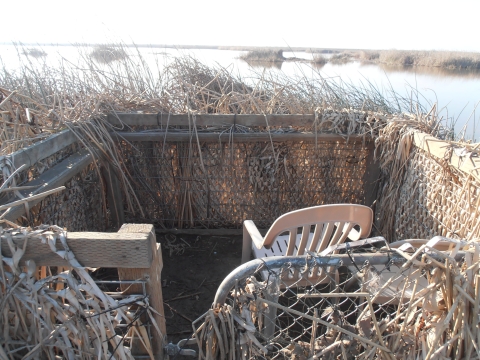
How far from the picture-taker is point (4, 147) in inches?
71.4

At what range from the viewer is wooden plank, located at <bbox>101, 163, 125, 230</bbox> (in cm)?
285

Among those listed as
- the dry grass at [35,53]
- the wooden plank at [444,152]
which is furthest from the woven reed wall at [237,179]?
the dry grass at [35,53]

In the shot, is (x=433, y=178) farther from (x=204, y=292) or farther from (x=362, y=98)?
(x=204, y=292)

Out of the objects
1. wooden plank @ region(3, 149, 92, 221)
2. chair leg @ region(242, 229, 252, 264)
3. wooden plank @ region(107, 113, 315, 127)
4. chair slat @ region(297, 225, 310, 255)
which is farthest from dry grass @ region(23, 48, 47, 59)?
chair slat @ region(297, 225, 310, 255)

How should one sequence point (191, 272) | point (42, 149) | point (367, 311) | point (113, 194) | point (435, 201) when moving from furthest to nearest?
point (113, 194) < point (191, 272) < point (435, 201) < point (42, 149) < point (367, 311)

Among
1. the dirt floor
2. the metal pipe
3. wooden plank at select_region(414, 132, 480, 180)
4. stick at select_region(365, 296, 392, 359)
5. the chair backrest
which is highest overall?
wooden plank at select_region(414, 132, 480, 180)

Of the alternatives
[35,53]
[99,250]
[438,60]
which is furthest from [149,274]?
[438,60]

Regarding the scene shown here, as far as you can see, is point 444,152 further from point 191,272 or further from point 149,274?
point 191,272

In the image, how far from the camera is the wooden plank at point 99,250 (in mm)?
1062

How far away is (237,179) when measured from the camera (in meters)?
3.18

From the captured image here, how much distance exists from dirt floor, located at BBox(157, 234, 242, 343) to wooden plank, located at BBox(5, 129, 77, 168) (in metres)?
1.14

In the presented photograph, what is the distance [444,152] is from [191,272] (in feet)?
6.71

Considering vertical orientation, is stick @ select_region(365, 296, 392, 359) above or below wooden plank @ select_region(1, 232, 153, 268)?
below

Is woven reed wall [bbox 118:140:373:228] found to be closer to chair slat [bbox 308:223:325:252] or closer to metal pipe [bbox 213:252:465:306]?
chair slat [bbox 308:223:325:252]
